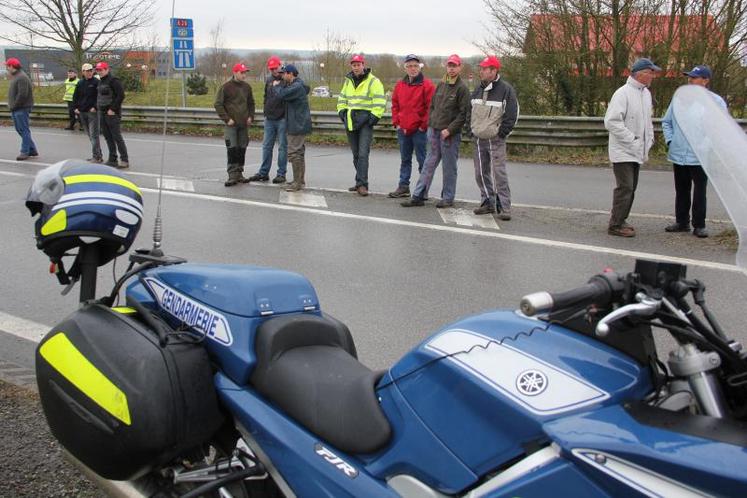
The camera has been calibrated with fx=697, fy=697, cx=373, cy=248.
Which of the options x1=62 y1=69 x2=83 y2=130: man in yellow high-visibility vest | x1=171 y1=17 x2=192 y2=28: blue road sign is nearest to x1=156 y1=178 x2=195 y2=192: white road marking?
x1=171 y1=17 x2=192 y2=28: blue road sign

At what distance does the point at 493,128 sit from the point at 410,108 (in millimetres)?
1672

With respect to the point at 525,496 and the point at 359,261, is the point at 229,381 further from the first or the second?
the point at 359,261

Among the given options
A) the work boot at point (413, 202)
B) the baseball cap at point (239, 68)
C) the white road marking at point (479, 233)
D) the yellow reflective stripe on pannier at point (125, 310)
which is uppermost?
the baseball cap at point (239, 68)

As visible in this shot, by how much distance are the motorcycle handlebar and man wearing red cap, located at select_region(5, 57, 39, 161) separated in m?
13.7

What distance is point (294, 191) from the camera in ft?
33.1

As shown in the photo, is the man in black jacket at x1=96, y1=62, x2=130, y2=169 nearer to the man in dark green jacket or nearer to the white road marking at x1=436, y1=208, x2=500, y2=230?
the man in dark green jacket

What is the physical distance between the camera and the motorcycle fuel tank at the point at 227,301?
2.36 meters

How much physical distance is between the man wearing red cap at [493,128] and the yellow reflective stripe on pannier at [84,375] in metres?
6.59

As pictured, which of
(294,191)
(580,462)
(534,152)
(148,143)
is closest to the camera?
(580,462)

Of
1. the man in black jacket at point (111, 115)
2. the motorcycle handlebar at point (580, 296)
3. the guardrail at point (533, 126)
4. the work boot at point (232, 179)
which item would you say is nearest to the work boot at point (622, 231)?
the work boot at point (232, 179)

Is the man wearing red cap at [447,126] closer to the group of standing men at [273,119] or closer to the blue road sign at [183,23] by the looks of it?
the group of standing men at [273,119]

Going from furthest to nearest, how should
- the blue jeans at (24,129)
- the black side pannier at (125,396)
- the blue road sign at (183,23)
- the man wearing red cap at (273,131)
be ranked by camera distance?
the blue jeans at (24,129) → the man wearing red cap at (273,131) → the blue road sign at (183,23) → the black side pannier at (125,396)

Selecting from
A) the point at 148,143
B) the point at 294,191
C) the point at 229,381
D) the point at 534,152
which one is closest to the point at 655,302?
the point at 229,381

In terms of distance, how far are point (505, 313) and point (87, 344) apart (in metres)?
1.41
